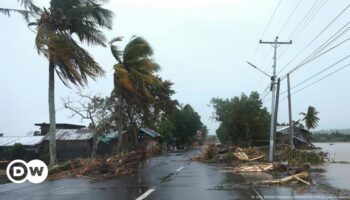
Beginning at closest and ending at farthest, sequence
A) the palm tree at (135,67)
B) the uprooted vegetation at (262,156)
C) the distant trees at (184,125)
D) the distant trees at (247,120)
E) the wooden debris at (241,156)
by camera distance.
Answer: the uprooted vegetation at (262,156) → the wooden debris at (241,156) → the palm tree at (135,67) → the distant trees at (247,120) → the distant trees at (184,125)

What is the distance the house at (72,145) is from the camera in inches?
2069

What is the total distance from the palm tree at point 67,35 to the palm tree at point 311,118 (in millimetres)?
68317

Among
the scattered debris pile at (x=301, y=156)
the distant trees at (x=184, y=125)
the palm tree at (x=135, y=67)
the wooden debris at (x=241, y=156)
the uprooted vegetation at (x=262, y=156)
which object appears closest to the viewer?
the scattered debris pile at (x=301, y=156)

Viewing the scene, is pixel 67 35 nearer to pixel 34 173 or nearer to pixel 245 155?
pixel 34 173

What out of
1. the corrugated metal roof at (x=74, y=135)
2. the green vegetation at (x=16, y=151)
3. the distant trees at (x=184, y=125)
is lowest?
the green vegetation at (x=16, y=151)

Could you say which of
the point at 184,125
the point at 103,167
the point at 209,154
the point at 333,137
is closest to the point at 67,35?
the point at 103,167

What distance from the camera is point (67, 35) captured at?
101 feet

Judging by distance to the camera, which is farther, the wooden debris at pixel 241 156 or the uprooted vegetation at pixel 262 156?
the wooden debris at pixel 241 156

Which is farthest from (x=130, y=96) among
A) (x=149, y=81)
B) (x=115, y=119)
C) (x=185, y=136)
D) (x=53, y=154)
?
(x=185, y=136)

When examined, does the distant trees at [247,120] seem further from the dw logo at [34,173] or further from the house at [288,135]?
the dw logo at [34,173]

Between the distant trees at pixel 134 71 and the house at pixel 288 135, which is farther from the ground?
the distant trees at pixel 134 71

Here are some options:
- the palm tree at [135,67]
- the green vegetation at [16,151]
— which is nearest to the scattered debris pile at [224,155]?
the palm tree at [135,67]

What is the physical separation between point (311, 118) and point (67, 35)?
232 feet

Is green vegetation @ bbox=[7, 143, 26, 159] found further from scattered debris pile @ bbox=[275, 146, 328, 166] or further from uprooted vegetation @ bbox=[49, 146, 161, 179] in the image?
scattered debris pile @ bbox=[275, 146, 328, 166]
